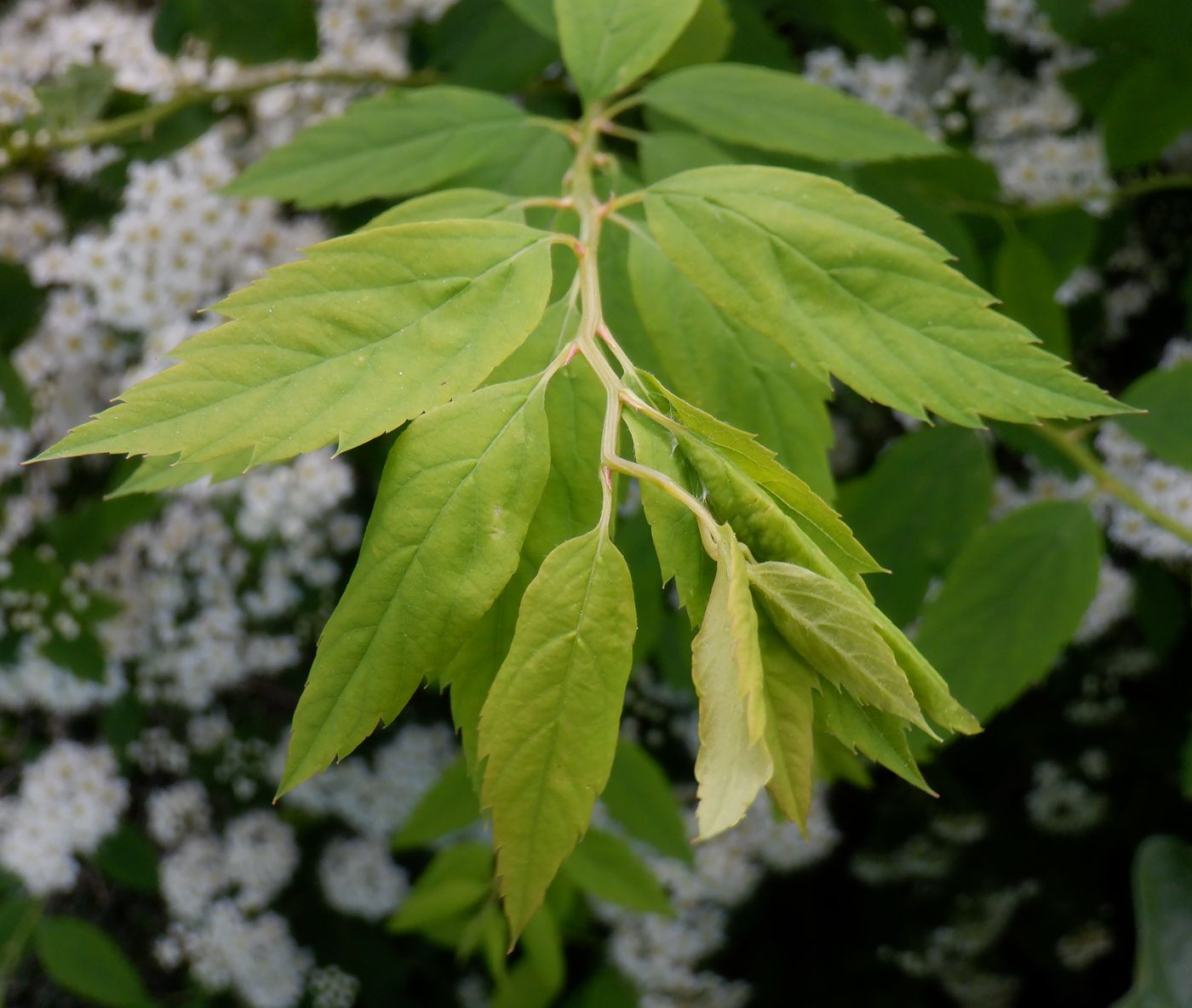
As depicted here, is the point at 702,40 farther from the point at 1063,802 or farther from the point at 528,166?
the point at 1063,802

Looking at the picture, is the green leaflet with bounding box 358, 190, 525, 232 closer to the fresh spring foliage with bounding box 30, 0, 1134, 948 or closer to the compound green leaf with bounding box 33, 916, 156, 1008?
the fresh spring foliage with bounding box 30, 0, 1134, 948

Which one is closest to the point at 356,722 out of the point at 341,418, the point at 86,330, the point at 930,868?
the point at 341,418

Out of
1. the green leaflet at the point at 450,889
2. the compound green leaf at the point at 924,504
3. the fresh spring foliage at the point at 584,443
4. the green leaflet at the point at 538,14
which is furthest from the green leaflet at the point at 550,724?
the green leaflet at the point at 450,889

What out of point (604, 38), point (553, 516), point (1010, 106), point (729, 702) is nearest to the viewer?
point (729, 702)

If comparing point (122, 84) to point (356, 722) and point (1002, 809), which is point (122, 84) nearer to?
point (356, 722)

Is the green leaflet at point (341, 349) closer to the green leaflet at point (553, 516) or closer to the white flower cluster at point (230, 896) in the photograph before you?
the green leaflet at point (553, 516)

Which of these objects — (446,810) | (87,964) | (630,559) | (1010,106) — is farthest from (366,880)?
(1010,106)
